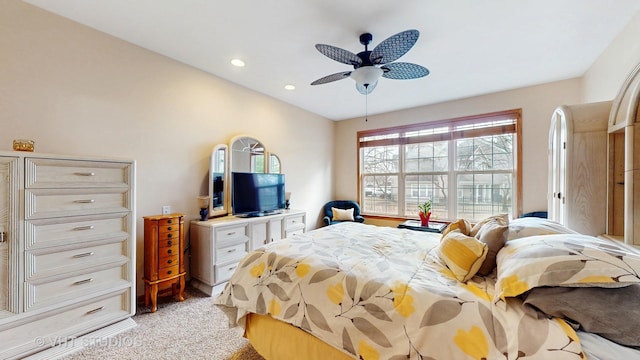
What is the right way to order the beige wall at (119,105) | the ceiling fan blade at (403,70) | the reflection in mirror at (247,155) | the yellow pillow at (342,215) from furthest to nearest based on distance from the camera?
the yellow pillow at (342,215)
the reflection in mirror at (247,155)
the ceiling fan blade at (403,70)
the beige wall at (119,105)

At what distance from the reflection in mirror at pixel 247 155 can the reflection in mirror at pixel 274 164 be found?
0.52 feet

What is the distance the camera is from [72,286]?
71.3 inches

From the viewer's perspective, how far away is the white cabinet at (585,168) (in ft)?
6.16

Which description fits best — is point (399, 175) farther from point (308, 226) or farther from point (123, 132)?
point (123, 132)

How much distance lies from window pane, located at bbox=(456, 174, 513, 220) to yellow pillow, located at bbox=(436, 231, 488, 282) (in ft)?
10.0

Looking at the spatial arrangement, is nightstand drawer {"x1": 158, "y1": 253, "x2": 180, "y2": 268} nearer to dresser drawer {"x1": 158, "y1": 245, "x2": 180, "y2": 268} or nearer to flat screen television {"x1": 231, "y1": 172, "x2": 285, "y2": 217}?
dresser drawer {"x1": 158, "y1": 245, "x2": 180, "y2": 268}

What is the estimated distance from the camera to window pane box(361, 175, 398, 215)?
193 inches

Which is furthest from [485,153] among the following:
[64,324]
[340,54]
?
[64,324]

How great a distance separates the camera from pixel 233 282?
1.79 m

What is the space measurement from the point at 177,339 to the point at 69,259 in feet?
3.34

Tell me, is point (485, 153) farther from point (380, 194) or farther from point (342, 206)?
point (342, 206)

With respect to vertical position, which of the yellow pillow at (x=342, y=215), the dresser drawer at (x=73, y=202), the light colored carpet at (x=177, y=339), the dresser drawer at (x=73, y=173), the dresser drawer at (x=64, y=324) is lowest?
the light colored carpet at (x=177, y=339)

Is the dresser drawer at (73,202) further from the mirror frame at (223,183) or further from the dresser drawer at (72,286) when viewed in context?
the mirror frame at (223,183)

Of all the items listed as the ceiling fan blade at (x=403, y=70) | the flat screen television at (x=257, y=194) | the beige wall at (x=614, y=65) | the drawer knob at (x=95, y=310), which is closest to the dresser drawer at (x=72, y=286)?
the drawer knob at (x=95, y=310)
